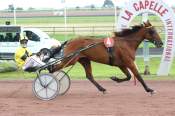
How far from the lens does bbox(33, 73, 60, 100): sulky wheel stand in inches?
506

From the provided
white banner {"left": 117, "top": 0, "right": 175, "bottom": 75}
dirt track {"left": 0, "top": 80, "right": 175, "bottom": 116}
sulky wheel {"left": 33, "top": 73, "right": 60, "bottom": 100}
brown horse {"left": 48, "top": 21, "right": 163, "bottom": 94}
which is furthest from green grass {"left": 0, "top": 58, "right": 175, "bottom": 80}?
sulky wheel {"left": 33, "top": 73, "right": 60, "bottom": 100}

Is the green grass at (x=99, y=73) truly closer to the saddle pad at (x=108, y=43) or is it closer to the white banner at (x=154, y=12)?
the white banner at (x=154, y=12)

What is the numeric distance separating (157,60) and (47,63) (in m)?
12.6

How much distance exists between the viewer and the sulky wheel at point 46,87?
1286 cm

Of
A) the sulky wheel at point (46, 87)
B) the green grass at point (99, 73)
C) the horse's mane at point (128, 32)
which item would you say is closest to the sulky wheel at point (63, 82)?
the sulky wheel at point (46, 87)

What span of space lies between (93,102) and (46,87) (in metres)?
1.19

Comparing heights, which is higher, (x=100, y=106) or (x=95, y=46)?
(x=95, y=46)

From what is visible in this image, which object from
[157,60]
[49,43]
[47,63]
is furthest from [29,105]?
[49,43]

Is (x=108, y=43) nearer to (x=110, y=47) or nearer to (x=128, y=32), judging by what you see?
(x=110, y=47)

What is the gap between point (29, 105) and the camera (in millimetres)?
12172

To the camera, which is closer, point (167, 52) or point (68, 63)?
point (68, 63)

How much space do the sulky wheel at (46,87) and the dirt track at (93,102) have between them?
0.56 feet

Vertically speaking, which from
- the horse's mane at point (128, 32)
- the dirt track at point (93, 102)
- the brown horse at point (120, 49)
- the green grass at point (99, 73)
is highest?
the horse's mane at point (128, 32)

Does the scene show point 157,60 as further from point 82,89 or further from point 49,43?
point 82,89
